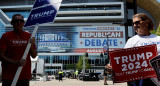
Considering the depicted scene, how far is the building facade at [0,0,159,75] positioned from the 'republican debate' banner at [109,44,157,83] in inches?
2601

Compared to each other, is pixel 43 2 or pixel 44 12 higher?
pixel 43 2

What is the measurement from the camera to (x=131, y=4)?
1062 centimetres

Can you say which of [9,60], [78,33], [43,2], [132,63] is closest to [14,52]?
[9,60]

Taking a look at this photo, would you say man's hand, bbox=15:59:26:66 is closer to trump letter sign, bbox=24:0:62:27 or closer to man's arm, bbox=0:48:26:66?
man's arm, bbox=0:48:26:66

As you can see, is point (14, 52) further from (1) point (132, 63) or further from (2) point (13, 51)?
(1) point (132, 63)

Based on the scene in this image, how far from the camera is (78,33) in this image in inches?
2825

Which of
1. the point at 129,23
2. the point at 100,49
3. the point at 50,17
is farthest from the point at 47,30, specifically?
the point at 50,17

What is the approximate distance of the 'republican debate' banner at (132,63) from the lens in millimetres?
2316

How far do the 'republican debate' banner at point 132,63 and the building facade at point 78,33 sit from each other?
66.1m

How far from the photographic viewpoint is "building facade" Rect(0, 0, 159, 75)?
230ft

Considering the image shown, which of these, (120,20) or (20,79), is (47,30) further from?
(20,79)

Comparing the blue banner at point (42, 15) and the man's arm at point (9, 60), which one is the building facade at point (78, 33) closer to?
the blue banner at point (42, 15)

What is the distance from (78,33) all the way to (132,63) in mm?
69482

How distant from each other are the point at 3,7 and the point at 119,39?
44.6 meters
